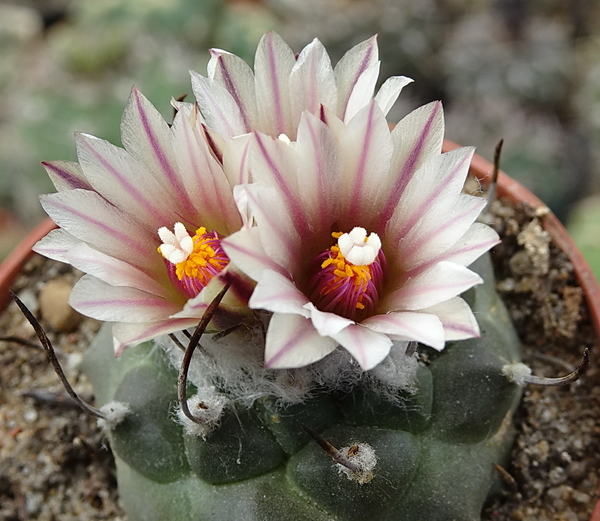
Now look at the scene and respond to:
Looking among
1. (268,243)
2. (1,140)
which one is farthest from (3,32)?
(268,243)

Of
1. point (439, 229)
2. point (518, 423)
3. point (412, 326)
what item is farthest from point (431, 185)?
point (518, 423)

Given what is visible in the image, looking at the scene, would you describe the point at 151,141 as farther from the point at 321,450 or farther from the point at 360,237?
the point at 321,450

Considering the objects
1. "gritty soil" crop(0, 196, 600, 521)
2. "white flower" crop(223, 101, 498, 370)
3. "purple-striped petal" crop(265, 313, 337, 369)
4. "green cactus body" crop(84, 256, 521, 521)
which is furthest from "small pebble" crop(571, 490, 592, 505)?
"purple-striped petal" crop(265, 313, 337, 369)

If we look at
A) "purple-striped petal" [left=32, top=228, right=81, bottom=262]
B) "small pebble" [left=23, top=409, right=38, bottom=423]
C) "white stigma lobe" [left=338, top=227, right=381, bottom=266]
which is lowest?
"small pebble" [left=23, top=409, right=38, bottom=423]

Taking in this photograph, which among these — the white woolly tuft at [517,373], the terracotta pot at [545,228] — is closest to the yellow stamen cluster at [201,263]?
the white woolly tuft at [517,373]

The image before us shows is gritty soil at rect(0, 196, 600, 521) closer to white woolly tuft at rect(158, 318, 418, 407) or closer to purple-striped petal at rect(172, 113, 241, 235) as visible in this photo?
white woolly tuft at rect(158, 318, 418, 407)

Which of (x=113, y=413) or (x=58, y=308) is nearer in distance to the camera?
(x=113, y=413)

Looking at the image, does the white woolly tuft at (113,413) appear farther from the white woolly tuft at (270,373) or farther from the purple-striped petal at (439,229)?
the purple-striped petal at (439,229)
